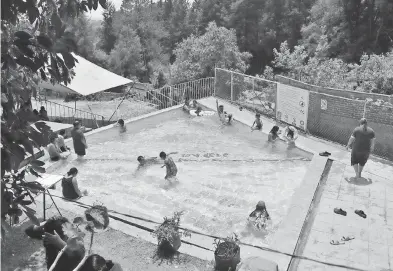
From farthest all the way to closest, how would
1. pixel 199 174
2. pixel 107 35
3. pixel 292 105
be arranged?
pixel 107 35, pixel 292 105, pixel 199 174

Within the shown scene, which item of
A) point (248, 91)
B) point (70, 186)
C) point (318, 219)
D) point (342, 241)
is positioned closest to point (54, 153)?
point (70, 186)

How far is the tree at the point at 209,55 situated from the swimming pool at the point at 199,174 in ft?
27.5

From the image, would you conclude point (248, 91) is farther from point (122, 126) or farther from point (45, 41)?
point (45, 41)

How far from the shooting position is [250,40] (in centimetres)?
5712

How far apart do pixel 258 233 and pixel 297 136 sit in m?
6.56

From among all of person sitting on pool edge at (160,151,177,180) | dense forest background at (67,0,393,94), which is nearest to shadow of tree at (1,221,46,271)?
person sitting on pool edge at (160,151,177,180)

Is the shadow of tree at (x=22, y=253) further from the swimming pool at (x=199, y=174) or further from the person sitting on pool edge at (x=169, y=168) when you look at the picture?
the person sitting on pool edge at (x=169, y=168)

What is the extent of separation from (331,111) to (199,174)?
18.6 feet

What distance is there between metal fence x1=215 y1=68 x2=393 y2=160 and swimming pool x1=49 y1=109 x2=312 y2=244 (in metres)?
1.72

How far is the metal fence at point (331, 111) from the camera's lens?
44.4ft

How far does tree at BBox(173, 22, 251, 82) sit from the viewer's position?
25188 millimetres

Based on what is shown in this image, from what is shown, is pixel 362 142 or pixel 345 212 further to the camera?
pixel 362 142

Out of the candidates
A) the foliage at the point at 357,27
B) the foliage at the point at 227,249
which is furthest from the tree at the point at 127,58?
the foliage at the point at 227,249

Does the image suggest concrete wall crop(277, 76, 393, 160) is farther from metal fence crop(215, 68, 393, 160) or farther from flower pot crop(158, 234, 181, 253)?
flower pot crop(158, 234, 181, 253)
